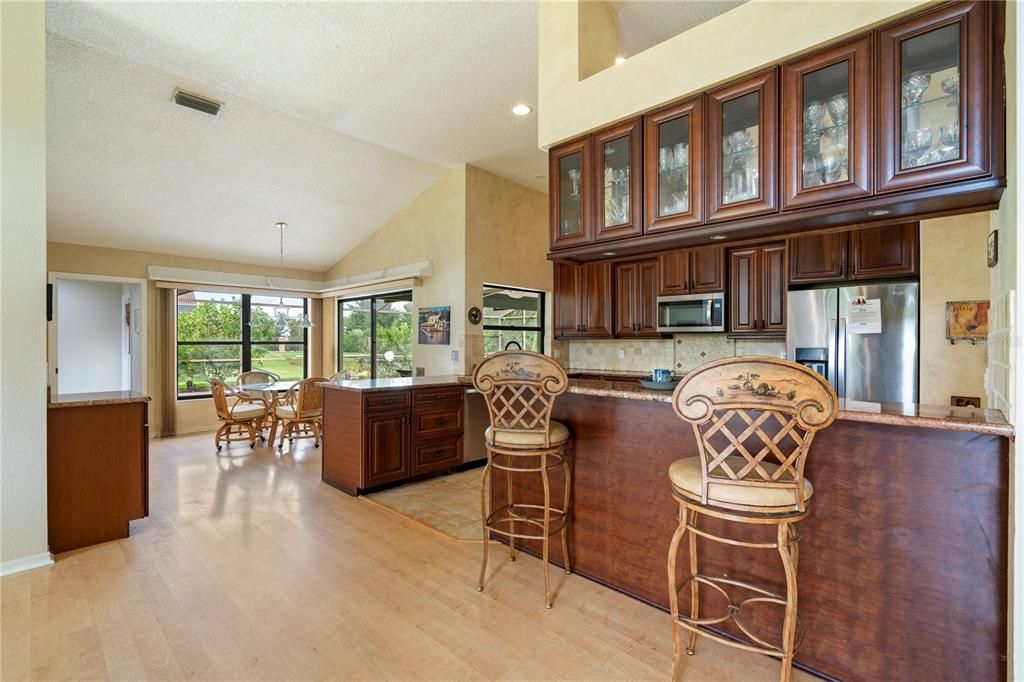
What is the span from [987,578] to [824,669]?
64 cm

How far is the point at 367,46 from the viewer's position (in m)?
3.13

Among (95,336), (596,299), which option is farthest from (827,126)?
(95,336)

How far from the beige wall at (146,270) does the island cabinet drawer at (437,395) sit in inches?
160

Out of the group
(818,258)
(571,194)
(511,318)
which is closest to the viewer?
(571,194)

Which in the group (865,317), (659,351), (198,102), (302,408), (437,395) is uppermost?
(198,102)

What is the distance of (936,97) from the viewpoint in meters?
1.56

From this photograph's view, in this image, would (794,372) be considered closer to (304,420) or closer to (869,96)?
(869,96)

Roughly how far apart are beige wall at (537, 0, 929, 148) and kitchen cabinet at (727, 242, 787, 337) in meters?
2.35

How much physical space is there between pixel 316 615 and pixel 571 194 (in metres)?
2.42

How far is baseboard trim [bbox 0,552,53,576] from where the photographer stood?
7.88ft

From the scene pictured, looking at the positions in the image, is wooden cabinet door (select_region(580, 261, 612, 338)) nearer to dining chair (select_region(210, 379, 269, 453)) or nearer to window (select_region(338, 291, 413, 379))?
window (select_region(338, 291, 413, 379))

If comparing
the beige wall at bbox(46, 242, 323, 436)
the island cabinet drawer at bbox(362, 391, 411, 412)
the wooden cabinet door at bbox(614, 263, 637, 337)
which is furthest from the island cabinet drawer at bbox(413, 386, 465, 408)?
the beige wall at bbox(46, 242, 323, 436)

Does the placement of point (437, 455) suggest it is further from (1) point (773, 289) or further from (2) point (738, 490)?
(1) point (773, 289)

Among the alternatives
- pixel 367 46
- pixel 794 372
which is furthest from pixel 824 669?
pixel 367 46
